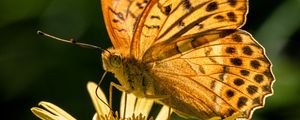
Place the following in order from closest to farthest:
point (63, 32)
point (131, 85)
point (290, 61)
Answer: point (131, 85) → point (290, 61) → point (63, 32)

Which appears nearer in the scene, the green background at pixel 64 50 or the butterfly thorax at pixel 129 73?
the butterfly thorax at pixel 129 73

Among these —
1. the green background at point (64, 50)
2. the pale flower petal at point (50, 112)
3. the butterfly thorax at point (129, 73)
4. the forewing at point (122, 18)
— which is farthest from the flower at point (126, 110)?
the green background at point (64, 50)

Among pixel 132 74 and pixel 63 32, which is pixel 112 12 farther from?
pixel 63 32

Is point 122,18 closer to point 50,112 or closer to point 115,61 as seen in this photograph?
point 115,61

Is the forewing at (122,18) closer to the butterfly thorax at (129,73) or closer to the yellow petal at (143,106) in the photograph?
the butterfly thorax at (129,73)

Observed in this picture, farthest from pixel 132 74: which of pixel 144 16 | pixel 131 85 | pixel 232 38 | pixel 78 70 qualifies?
pixel 78 70

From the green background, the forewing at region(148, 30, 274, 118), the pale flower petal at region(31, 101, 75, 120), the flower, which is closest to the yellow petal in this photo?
the flower

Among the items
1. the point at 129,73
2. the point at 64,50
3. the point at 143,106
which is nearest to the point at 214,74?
the point at 129,73
